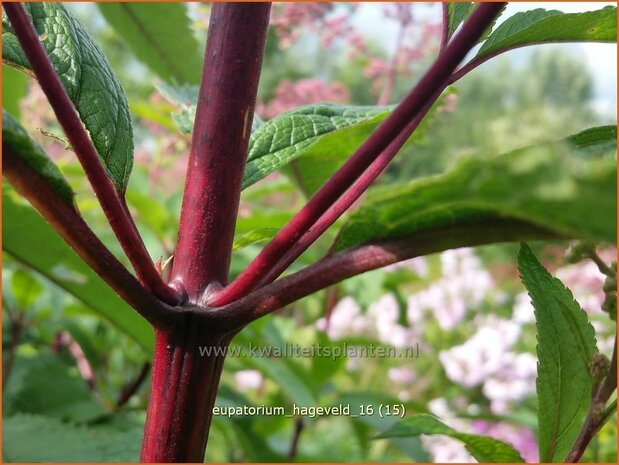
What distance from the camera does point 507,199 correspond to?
0.71 feet

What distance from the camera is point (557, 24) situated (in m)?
0.36

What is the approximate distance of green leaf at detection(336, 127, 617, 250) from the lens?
194mm

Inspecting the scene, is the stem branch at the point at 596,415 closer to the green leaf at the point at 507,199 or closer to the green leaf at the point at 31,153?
the green leaf at the point at 507,199

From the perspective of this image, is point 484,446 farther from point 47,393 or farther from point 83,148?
point 47,393

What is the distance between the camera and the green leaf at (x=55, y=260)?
57cm

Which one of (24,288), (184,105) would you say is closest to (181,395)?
(184,105)

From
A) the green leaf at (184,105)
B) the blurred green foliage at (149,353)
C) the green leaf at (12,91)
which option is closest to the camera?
the green leaf at (184,105)

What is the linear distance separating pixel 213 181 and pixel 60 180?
8 centimetres

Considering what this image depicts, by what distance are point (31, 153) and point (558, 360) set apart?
269 millimetres

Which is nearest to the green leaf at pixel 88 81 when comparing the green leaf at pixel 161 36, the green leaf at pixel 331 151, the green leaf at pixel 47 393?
the green leaf at pixel 331 151

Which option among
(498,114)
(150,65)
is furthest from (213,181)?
(498,114)

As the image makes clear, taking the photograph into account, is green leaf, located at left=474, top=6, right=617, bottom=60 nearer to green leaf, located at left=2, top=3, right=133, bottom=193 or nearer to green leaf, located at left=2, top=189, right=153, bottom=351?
green leaf, located at left=2, top=3, right=133, bottom=193

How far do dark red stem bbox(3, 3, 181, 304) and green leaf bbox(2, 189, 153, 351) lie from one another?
0.93 ft

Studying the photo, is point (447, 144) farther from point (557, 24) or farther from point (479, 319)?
point (557, 24)
